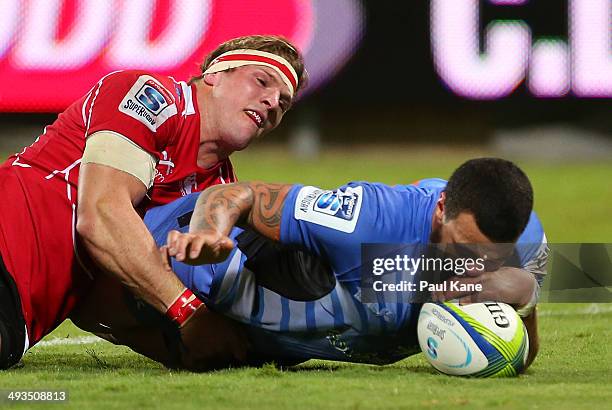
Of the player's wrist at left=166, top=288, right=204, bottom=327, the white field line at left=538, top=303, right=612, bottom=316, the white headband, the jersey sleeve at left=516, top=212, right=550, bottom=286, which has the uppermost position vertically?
the white headband

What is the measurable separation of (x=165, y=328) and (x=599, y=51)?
32.3 ft

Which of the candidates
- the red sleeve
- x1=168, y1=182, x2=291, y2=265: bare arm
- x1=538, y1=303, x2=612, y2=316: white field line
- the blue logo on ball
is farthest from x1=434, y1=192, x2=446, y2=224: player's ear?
x1=538, y1=303, x2=612, y2=316: white field line

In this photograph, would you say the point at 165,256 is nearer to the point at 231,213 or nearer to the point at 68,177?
the point at 231,213

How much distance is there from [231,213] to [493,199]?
104cm

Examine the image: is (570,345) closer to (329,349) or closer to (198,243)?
(329,349)

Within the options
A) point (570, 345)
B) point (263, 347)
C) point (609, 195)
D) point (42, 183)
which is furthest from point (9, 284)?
point (609, 195)

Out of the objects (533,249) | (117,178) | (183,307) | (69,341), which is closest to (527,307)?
(533,249)

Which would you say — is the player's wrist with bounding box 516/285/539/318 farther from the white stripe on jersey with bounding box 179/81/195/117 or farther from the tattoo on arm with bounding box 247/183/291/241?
the white stripe on jersey with bounding box 179/81/195/117

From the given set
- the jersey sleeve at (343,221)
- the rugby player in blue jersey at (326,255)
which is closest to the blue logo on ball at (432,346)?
the rugby player in blue jersey at (326,255)

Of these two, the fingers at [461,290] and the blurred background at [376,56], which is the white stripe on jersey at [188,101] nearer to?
the fingers at [461,290]

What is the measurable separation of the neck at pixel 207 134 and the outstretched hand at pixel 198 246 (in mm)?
1283

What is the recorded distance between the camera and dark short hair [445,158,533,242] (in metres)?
4.79

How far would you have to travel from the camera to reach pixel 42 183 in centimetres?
572

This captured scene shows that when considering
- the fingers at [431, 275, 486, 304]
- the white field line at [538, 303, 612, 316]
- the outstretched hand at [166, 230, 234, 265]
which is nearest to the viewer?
the outstretched hand at [166, 230, 234, 265]
